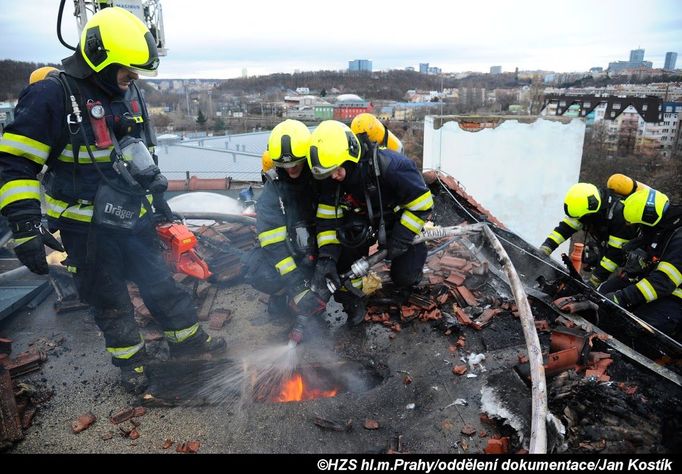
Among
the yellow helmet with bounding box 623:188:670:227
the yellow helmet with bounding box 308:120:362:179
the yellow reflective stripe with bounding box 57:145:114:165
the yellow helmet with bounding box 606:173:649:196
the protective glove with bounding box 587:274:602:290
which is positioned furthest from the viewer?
the protective glove with bounding box 587:274:602:290

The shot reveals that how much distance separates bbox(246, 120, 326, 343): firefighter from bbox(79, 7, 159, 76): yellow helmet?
1229 millimetres

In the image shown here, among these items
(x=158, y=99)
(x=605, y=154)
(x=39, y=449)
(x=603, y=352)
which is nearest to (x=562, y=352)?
(x=603, y=352)

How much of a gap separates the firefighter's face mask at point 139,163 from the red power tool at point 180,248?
1036 millimetres

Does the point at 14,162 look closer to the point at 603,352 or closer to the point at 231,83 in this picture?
the point at 603,352

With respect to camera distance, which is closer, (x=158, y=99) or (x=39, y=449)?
(x=39, y=449)

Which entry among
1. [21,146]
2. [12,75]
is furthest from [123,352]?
[12,75]

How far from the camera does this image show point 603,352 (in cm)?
361

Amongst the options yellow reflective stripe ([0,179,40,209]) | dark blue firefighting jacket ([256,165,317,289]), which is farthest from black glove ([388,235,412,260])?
yellow reflective stripe ([0,179,40,209])

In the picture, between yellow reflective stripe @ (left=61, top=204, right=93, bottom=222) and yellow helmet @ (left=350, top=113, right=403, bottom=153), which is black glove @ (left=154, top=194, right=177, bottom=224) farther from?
yellow helmet @ (left=350, top=113, right=403, bottom=153)

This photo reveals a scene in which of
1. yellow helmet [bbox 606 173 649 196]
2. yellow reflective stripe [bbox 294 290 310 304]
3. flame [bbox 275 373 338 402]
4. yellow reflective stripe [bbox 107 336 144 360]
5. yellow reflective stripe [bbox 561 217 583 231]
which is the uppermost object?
yellow helmet [bbox 606 173 649 196]

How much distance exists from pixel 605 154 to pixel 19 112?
55653 millimetres

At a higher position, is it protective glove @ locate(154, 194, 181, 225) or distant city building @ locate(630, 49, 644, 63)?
distant city building @ locate(630, 49, 644, 63)

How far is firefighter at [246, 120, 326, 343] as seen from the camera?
3930 millimetres

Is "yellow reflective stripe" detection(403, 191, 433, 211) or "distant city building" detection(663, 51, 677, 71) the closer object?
"yellow reflective stripe" detection(403, 191, 433, 211)
